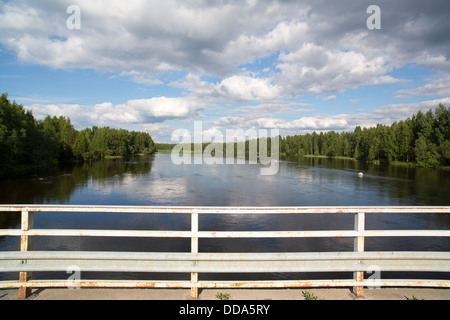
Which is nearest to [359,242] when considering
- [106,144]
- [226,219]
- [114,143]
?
[226,219]

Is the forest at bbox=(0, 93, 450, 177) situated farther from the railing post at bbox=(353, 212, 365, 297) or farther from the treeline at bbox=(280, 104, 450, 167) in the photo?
the railing post at bbox=(353, 212, 365, 297)

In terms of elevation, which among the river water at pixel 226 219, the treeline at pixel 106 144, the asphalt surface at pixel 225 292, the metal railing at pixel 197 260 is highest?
the treeline at pixel 106 144

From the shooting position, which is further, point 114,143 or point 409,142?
point 114,143

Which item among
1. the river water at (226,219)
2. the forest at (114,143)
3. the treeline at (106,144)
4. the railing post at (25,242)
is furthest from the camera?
the treeline at (106,144)

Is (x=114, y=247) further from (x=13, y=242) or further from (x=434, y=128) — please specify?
(x=434, y=128)

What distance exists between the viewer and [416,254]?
14.3ft

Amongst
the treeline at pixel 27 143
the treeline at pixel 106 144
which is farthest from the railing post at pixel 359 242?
the treeline at pixel 106 144

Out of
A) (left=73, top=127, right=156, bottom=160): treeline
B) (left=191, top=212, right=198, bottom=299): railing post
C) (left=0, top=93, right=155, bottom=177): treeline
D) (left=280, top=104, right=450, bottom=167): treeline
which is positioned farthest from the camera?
(left=73, top=127, right=156, bottom=160): treeline

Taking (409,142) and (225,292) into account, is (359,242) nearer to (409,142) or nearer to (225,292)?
(225,292)

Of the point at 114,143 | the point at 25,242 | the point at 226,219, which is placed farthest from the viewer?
the point at 114,143

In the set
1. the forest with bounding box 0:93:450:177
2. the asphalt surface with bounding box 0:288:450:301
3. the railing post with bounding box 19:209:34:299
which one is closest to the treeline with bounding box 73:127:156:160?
the forest with bounding box 0:93:450:177

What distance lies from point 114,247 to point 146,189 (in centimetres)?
2293

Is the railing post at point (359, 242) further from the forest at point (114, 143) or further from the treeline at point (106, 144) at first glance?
the treeline at point (106, 144)
